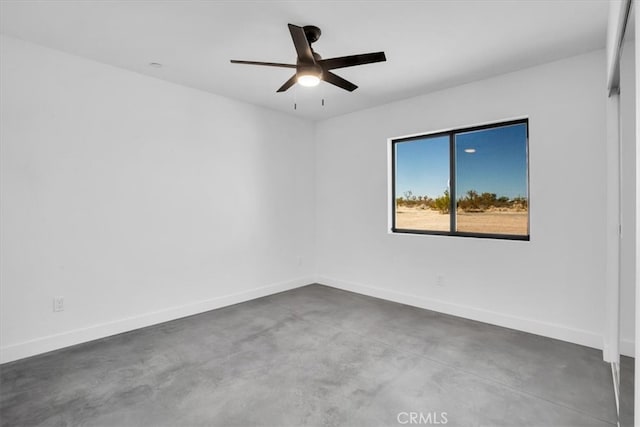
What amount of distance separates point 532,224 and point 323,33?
8.47 ft

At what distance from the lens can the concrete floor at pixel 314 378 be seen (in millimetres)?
1985

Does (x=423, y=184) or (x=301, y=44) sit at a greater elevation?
(x=301, y=44)

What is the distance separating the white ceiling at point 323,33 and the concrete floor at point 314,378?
2320 mm

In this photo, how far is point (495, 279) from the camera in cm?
346

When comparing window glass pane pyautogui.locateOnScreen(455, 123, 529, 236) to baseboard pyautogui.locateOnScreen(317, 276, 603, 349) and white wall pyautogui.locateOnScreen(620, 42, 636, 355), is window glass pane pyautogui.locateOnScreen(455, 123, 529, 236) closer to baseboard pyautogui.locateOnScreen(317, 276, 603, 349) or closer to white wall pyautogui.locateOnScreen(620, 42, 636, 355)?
baseboard pyautogui.locateOnScreen(317, 276, 603, 349)

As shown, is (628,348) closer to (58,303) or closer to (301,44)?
(301,44)

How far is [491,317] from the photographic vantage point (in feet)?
11.4

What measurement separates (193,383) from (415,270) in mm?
2752

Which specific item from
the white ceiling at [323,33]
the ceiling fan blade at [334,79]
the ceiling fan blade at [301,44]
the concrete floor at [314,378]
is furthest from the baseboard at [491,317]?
the ceiling fan blade at [301,44]

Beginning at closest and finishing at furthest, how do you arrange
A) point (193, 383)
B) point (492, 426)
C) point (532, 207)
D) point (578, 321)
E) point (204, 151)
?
point (492, 426), point (193, 383), point (578, 321), point (532, 207), point (204, 151)

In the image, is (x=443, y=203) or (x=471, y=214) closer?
(x=471, y=214)

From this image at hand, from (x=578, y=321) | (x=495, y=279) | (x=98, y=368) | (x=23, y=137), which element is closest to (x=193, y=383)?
(x=98, y=368)

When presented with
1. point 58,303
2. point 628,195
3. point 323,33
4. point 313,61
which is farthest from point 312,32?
point 58,303

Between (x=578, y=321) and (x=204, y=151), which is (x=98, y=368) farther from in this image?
(x=578, y=321)
